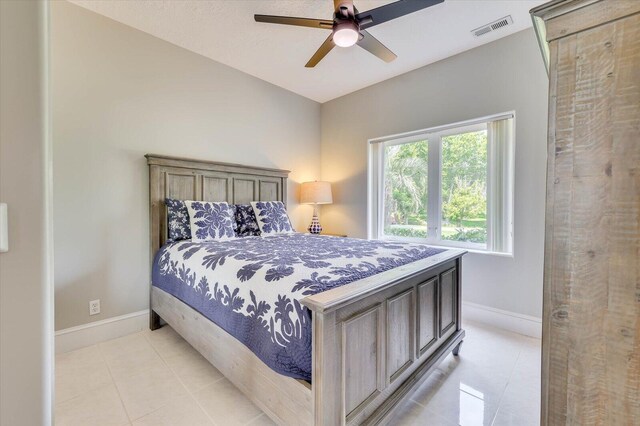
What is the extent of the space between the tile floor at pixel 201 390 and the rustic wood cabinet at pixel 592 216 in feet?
3.49

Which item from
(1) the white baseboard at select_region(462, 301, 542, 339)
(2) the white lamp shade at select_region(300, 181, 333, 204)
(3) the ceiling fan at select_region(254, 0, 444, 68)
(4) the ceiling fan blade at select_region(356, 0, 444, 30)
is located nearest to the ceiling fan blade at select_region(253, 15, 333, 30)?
(3) the ceiling fan at select_region(254, 0, 444, 68)

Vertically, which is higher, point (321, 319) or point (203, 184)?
point (203, 184)

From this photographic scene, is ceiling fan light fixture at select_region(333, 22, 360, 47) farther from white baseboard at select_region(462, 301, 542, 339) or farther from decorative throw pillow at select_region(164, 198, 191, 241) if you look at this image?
white baseboard at select_region(462, 301, 542, 339)

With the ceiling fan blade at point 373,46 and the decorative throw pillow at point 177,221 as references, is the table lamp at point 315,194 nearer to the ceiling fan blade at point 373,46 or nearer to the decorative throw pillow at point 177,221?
the decorative throw pillow at point 177,221

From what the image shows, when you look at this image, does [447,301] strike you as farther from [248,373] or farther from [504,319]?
[248,373]

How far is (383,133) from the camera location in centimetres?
378

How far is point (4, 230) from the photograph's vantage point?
0.56 meters

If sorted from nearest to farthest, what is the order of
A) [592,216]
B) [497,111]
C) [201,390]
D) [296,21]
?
[592,216] < [201,390] < [296,21] < [497,111]

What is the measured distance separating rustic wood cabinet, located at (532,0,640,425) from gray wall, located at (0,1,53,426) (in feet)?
4.24

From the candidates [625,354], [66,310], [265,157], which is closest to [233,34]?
[265,157]

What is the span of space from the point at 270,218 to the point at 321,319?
7.55 ft

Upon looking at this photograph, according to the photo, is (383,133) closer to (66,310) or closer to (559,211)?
(559,211)

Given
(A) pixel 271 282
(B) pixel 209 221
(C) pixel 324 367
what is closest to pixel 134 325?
(B) pixel 209 221

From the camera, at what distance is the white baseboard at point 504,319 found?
259cm
